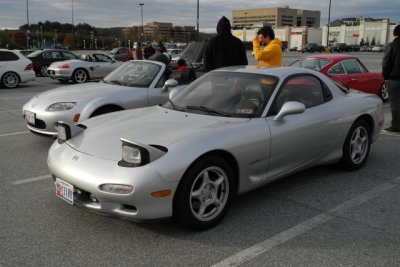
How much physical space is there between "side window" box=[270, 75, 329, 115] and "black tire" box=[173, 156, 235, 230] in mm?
952

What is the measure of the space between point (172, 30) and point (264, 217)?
134 metres

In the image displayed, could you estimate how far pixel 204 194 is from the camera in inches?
137

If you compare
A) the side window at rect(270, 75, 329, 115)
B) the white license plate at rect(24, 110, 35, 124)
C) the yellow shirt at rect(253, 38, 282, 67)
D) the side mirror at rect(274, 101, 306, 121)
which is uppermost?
the yellow shirt at rect(253, 38, 282, 67)

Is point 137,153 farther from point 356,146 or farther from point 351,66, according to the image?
point 351,66

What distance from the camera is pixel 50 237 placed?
3.37 metres

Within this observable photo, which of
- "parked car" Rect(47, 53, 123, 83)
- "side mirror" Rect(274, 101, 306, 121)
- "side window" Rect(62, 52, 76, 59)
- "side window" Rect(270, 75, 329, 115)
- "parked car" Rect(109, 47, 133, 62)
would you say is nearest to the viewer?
"side mirror" Rect(274, 101, 306, 121)

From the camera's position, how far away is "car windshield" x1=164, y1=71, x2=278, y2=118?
412 cm

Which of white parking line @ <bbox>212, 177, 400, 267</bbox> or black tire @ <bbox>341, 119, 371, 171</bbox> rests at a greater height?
black tire @ <bbox>341, 119, 371, 171</bbox>

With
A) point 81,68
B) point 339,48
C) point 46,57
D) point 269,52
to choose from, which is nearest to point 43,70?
point 46,57

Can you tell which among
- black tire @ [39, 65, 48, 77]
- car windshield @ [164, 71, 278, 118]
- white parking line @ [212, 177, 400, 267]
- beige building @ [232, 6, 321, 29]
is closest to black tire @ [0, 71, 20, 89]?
black tire @ [39, 65, 48, 77]

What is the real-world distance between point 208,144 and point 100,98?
3.24m

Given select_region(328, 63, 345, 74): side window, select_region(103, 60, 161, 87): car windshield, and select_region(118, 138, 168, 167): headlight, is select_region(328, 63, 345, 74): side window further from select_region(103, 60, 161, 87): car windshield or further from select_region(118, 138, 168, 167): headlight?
select_region(118, 138, 168, 167): headlight

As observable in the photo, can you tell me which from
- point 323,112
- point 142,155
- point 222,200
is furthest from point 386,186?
point 142,155

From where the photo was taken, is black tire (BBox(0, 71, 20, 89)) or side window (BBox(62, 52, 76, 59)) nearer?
black tire (BBox(0, 71, 20, 89))
